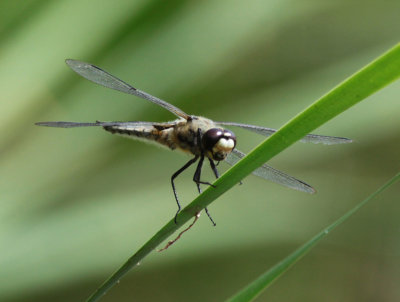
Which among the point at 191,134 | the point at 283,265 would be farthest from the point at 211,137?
the point at 283,265

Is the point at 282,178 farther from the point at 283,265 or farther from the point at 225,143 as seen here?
the point at 283,265

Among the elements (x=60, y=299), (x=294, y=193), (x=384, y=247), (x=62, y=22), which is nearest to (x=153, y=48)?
(x=62, y=22)

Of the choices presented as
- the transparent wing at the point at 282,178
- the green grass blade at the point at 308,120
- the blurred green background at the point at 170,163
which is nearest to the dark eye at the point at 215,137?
the transparent wing at the point at 282,178

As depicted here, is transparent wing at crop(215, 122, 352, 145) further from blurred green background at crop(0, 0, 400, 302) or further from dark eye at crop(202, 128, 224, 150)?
blurred green background at crop(0, 0, 400, 302)

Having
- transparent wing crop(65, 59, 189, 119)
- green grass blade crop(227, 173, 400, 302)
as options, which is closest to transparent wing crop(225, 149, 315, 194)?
transparent wing crop(65, 59, 189, 119)

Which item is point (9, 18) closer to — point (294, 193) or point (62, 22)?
point (62, 22)

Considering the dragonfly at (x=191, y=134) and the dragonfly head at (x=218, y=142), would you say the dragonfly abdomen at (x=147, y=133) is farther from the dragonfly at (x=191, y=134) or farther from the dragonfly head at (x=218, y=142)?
the dragonfly head at (x=218, y=142)
